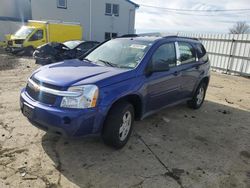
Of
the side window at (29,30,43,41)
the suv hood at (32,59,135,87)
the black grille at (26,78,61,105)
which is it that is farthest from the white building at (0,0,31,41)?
the black grille at (26,78,61,105)

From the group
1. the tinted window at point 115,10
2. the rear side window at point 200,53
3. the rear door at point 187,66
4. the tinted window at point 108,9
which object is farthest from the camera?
the tinted window at point 115,10

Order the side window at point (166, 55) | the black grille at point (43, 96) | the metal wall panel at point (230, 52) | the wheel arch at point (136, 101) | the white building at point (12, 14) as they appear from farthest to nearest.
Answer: the white building at point (12, 14) → the metal wall panel at point (230, 52) → the side window at point (166, 55) → the wheel arch at point (136, 101) → the black grille at point (43, 96)

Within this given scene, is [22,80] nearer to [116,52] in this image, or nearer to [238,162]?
[116,52]

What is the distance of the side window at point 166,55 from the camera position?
4.29m

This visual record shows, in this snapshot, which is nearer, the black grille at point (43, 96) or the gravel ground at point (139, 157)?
the gravel ground at point (139, 157)

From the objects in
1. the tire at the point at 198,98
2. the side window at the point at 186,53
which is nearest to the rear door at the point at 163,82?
the side window at the point at 186,53

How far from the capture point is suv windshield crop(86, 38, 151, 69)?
4.12 meters

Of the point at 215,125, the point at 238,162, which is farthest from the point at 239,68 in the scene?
the point at 238,162

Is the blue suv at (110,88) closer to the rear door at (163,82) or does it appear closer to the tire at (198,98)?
the rear door at (163,82)

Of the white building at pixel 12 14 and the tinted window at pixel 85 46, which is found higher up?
Result: the white building at pixel 12 14

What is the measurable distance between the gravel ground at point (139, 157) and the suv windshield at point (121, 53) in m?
1.37

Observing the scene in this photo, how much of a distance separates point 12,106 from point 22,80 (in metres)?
3.19

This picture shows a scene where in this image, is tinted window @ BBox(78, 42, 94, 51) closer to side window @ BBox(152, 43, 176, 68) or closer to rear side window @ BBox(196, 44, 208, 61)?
rear side window @ BBox(196, 44, 208, 61)

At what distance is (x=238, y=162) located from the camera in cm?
379
